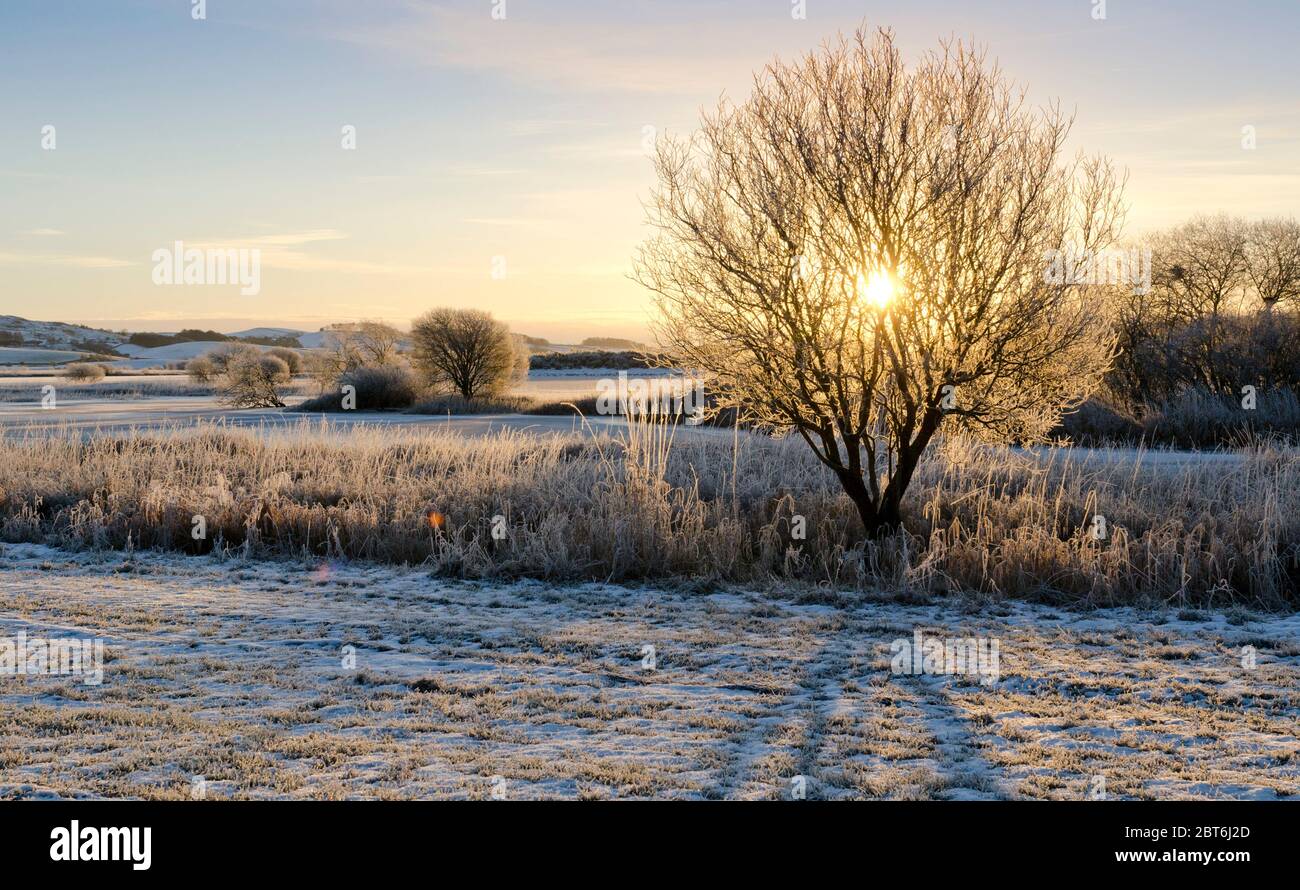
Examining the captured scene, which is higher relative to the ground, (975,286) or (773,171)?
(773,171)

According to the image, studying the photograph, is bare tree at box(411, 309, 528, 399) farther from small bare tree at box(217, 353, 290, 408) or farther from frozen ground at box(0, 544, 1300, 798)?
frozen ground at box(0, 544, 1300, 798)

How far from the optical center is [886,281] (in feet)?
29.8

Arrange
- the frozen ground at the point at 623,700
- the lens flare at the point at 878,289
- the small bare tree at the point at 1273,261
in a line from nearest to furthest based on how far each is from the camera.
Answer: the frozen ground at the point at 623,700 < the lens flare at the point at 878,289 < the small bare tree at the point at 1273,261

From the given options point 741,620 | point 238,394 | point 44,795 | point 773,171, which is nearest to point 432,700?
point 44,795

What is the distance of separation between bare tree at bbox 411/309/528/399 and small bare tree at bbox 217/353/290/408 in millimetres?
4583

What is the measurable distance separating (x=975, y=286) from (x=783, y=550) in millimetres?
2919

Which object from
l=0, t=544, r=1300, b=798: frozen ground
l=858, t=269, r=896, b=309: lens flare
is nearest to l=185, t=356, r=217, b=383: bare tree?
l=0, t=544, r=1300, b=798: frozen ground

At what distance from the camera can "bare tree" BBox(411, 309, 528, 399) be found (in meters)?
31.7

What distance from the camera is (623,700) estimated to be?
555 cm

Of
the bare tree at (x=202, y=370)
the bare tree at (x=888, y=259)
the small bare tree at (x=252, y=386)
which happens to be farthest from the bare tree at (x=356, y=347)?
the bare tree at (x=888, y=259)

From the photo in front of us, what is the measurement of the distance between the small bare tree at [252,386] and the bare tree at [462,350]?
4583 millimetres

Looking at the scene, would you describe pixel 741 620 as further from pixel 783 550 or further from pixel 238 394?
pixel 238 394

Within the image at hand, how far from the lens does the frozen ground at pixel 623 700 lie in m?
4.29

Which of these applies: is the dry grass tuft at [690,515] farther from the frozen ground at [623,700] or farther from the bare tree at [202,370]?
the bare tree at [202,370]
